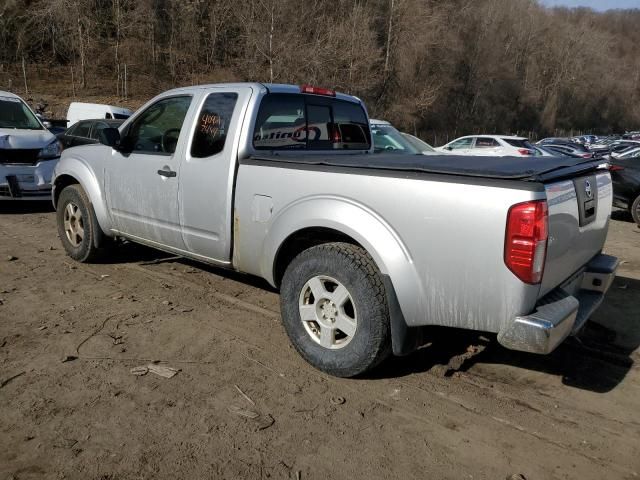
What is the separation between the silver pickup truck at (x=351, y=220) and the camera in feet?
9.02

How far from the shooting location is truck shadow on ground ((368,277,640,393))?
3.57 m

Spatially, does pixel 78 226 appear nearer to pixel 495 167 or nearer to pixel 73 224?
pixel 73 224

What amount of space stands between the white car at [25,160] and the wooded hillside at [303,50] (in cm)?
1835

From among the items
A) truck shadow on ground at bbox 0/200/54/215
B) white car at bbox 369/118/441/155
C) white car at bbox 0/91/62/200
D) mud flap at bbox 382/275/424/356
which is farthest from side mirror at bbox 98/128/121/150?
white car at bbox 369/118/441/155

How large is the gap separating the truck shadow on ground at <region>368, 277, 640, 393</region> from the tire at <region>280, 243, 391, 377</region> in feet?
0.97

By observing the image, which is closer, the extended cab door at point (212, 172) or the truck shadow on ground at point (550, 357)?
the truck shadow on ground at point (550, 357)

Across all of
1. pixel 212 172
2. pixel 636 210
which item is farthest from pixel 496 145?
pixel 212 172

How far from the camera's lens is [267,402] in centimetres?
315

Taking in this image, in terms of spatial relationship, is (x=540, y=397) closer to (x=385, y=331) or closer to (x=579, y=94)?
(x=385, y=331)

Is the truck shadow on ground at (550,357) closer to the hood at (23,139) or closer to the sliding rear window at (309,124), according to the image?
the sliding rear window at (309,124)

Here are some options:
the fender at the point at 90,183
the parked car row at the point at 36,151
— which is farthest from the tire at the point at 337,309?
the parked car row at the point at 36,151

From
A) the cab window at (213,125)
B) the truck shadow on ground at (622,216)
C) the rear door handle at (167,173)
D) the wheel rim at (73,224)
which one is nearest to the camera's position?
the cab window at (213,125)

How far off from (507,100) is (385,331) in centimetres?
6295

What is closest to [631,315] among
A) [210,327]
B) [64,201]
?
[210,327]
